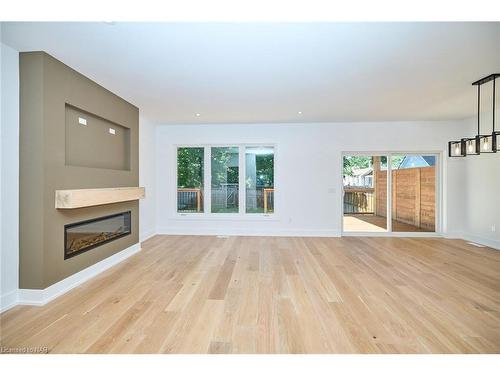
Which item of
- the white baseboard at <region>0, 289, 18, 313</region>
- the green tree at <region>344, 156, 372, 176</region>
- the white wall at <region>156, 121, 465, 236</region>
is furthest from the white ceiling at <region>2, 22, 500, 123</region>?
the white baseboard at <region>0, 289, 18, 313</region>

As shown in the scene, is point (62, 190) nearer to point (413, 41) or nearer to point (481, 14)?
point (481, 14)

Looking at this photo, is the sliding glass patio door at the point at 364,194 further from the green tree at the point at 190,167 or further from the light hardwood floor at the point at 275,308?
the green tree at the point at 190,167

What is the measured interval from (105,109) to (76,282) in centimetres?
247

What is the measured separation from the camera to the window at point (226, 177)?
6414 mm

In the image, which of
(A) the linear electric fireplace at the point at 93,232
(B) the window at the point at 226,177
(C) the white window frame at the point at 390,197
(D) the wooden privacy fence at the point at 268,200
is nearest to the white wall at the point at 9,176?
(A) the linear electric fireplace at the point at 93,232

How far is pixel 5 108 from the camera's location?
2600 mm

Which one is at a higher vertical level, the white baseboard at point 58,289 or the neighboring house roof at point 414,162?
the neighboring house roof at point 414,162

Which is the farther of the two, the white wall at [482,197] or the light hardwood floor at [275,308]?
the white wall at [482,197]

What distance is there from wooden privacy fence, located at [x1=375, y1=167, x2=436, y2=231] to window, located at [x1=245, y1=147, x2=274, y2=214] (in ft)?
8.55

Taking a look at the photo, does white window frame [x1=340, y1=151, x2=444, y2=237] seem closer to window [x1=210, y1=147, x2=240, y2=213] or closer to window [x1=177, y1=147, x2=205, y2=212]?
window [x1=210, y1=147, x2=240, y2=213]

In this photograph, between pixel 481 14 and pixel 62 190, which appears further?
pixel 62 190

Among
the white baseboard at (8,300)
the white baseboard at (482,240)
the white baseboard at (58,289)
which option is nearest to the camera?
the white baseboard at (8,300)
